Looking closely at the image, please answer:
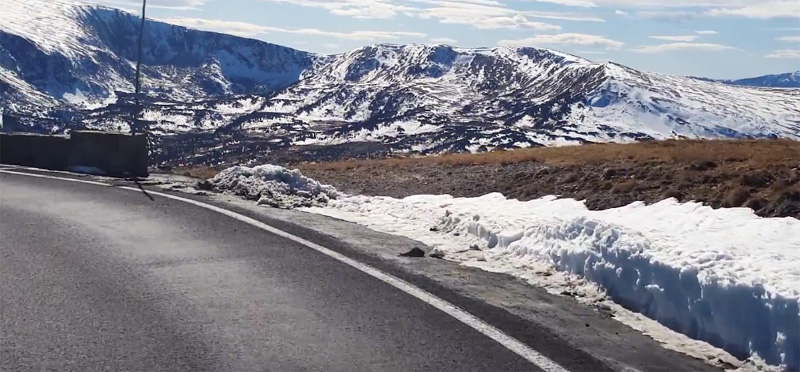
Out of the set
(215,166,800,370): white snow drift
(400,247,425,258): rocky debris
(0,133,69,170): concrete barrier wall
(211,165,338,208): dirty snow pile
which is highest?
(215,166,800,370): white snow drift

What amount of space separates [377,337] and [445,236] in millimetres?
5710

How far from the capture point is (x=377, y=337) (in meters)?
6.96

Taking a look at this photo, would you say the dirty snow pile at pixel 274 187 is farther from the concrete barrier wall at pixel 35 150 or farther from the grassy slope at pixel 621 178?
the concrete barrier wall at pixel 35 150

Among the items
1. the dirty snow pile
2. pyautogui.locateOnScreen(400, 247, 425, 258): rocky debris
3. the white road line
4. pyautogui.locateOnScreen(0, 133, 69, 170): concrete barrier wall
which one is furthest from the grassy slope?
the white road line

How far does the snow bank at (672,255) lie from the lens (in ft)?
22.6

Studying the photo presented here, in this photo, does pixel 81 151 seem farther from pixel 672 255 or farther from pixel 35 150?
pixel 672 255

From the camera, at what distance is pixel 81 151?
22500 millimetres

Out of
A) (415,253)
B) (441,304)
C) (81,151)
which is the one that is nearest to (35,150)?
(81,151)

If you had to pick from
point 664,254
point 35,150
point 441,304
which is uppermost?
point 664,254

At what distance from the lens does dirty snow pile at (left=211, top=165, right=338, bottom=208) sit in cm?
1650

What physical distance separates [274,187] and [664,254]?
10.6 meters

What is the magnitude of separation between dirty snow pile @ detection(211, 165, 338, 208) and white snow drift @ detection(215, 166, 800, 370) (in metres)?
2.14

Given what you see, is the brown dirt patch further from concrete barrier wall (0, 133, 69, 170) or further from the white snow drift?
concrete barrier wall (0, 133, 69, 170)

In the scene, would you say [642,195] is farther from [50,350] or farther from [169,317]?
[50,350]
